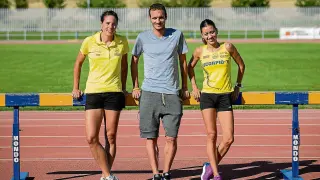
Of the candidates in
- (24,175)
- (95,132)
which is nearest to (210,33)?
(95,132)

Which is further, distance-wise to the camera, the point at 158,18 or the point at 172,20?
the point at 172,20

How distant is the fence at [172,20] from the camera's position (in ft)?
190

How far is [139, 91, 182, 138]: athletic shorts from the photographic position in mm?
7320

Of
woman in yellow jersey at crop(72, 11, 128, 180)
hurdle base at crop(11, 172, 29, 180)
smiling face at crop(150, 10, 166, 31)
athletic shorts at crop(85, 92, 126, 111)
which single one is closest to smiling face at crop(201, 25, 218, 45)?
smiling face at crop(150, 10, 166, 31)

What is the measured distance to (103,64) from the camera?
7.23m

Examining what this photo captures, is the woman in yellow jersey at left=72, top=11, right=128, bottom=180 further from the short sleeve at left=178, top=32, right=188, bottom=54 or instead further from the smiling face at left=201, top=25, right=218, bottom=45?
the smiling face at left=201, top=25, right=218, bottom=45

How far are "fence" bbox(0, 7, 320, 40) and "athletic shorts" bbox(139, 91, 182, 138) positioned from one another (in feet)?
159

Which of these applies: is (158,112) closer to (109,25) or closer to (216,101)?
(216,101)

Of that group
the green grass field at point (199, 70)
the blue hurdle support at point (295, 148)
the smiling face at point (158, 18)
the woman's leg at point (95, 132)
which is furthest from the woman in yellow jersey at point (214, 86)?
the green grass field at point (199, 70)

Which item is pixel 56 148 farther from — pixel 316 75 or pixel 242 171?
pixel 316 75

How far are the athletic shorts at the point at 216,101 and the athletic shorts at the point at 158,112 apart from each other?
0.97 feet

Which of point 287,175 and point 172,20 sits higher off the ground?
point 172,20

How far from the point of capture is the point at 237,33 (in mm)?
54031

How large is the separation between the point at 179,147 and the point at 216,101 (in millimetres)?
3170
